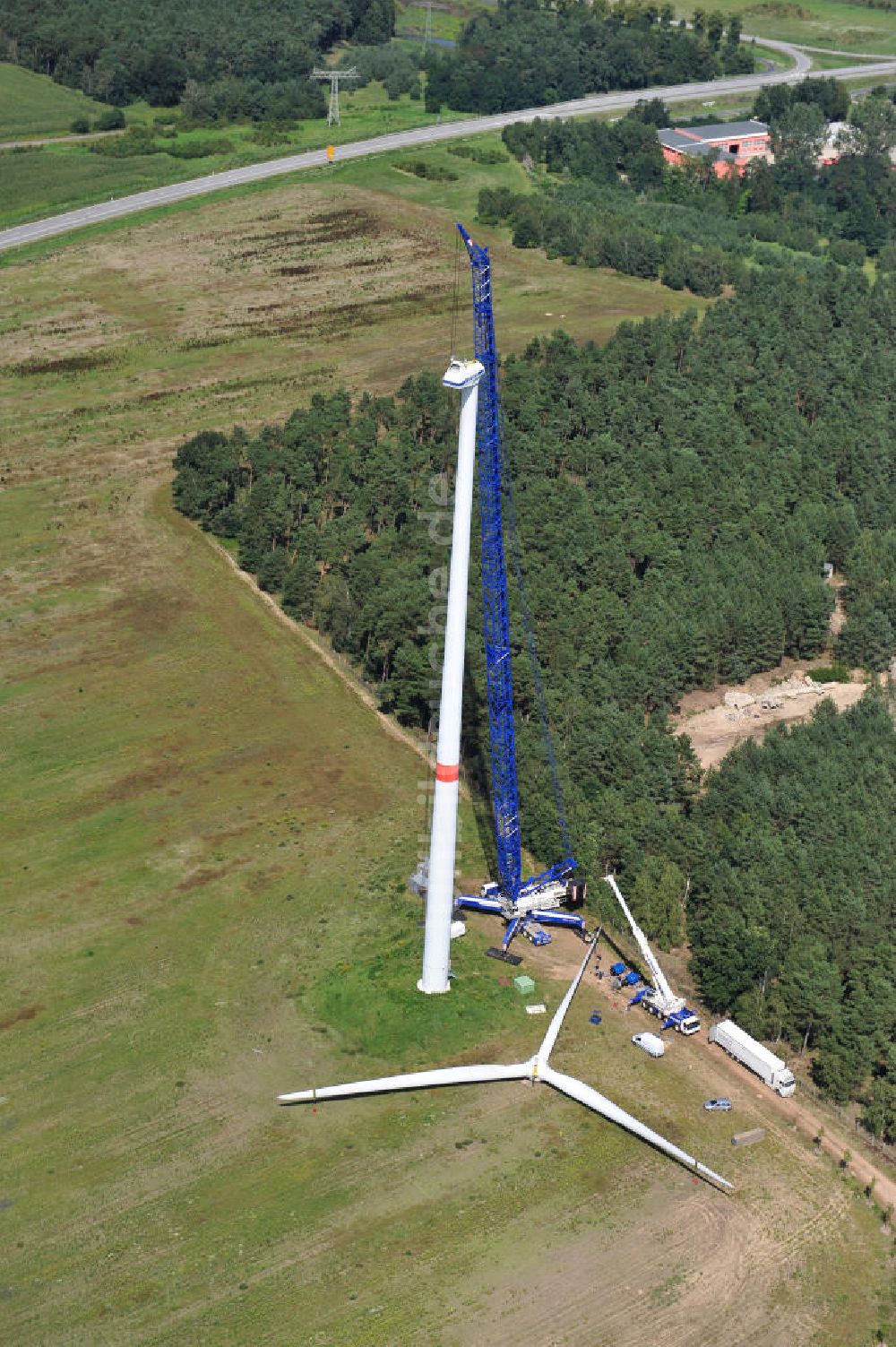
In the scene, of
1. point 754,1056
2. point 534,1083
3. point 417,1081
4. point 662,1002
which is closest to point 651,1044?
point 662,1002

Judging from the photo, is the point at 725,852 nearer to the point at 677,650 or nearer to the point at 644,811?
the point at 644,811

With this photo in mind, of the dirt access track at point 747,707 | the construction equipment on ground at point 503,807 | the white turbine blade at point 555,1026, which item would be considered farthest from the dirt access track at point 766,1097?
the dirt access track at point 747,707

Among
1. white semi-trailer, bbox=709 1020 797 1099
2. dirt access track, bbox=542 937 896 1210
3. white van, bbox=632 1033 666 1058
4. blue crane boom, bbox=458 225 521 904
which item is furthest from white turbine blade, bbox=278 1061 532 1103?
blue crane boom, bbox=458 225 521 904

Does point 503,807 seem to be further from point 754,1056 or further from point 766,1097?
point 766,1097

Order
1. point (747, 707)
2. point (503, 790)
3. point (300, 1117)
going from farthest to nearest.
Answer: point (747, 707)
point (503, 790)
point (300, 1117)

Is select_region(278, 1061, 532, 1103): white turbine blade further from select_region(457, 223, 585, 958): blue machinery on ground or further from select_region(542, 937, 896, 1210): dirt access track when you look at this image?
select_region(457, 223, 585, 958): blue machinery on ground
